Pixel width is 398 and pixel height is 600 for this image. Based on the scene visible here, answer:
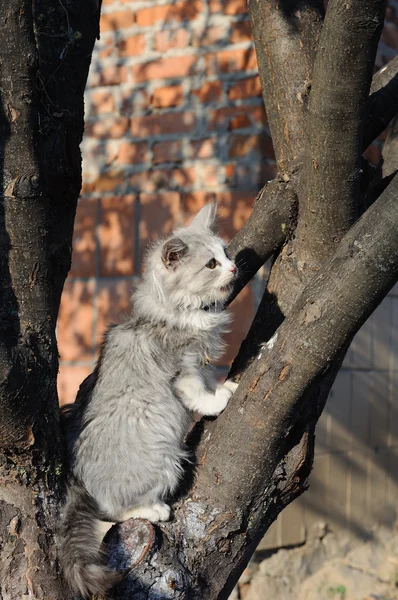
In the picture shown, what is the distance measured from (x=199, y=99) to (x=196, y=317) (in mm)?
2061

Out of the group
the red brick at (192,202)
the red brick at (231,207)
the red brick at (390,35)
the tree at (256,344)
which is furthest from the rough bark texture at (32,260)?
the red brick at (390,35)

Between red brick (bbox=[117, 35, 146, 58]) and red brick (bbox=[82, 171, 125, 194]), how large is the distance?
76 centimetres

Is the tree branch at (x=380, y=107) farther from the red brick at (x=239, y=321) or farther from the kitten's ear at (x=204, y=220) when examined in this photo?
the red brick at (x=239, y=321)

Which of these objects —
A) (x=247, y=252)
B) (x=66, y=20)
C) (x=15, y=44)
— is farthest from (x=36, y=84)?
(x=247, y=252)

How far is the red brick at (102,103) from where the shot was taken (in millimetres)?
4867

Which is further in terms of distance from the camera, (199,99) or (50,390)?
(199,99)

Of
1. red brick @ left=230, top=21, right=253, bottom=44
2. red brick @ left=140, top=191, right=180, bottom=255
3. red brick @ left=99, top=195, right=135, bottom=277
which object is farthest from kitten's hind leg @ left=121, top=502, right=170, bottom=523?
red brick @ left=230, top=21, right=253, bottom=44

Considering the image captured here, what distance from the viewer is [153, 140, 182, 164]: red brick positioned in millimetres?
4613

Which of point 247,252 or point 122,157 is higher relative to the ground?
point 122,157

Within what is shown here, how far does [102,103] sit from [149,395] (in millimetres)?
2796

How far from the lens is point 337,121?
216 centimetres

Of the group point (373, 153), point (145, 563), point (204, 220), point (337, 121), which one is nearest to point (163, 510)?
point (145, 563)

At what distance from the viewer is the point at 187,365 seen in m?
2.77

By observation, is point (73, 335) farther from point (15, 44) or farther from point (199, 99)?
point (15, 44)
